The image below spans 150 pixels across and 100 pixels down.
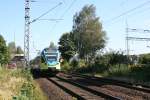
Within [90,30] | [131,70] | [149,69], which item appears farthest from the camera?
[90,30]

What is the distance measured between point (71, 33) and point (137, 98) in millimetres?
81782

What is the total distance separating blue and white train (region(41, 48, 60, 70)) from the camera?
48406mm

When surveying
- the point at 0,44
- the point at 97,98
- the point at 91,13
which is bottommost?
the point at 97,98

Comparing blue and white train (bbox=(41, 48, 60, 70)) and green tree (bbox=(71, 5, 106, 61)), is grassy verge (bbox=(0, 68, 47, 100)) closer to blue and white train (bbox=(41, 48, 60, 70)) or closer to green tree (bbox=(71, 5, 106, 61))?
blue and white train (bbox=(41, 48, 60, 70))

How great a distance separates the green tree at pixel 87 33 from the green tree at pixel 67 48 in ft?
4.17

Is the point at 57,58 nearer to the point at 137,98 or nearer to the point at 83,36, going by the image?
the point at 137,98

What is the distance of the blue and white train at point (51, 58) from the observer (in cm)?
4841

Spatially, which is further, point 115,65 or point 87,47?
point 87,47

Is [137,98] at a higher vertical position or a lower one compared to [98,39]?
lower

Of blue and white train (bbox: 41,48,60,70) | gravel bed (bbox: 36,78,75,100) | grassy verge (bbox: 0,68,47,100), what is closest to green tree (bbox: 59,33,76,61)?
blue and white train (bbox: 41,48,60,70)

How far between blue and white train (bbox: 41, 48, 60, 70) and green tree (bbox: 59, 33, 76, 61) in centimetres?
4544

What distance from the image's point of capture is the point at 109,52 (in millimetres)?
59156

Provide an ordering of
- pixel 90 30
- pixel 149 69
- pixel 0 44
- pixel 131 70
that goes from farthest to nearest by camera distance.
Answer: pixel 0 44 < pixel 90 30 < pixel 131 70 < pixel 149 69

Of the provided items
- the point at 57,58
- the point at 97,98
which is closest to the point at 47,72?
the point at 57,58
